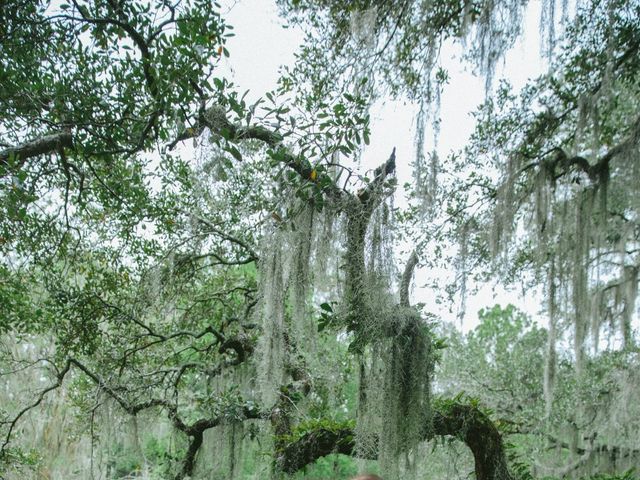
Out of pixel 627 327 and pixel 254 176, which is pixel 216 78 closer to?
pixel 254 176

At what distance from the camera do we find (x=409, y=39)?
459 cm

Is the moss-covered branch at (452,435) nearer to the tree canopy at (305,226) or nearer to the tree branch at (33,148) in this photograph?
the tree canopy at (305,226)

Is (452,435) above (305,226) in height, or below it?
below

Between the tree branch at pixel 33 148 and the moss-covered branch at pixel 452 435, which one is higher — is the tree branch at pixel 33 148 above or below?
above

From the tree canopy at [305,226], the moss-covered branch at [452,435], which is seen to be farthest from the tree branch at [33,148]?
the moss-covered branch at [452,435]

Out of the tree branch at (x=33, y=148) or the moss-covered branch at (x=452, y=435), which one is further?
the moss-covered branch at (x=452, y=435)

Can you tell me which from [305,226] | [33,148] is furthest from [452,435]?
[33,148]

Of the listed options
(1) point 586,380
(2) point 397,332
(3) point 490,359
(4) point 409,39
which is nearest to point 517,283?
(1) point 586,380

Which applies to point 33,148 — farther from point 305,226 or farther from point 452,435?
point 452,435

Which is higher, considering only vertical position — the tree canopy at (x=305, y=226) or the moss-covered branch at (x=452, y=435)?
the tree canopy at (x=305, y=226)

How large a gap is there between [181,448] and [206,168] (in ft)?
12.0

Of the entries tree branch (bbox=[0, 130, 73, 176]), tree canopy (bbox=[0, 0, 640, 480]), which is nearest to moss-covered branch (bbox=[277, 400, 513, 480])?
tree canopy (bbox=[0, 0, 640, 480])

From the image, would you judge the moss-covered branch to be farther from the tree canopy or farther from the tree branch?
the tree branch

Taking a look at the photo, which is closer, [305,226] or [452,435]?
[305,226]
